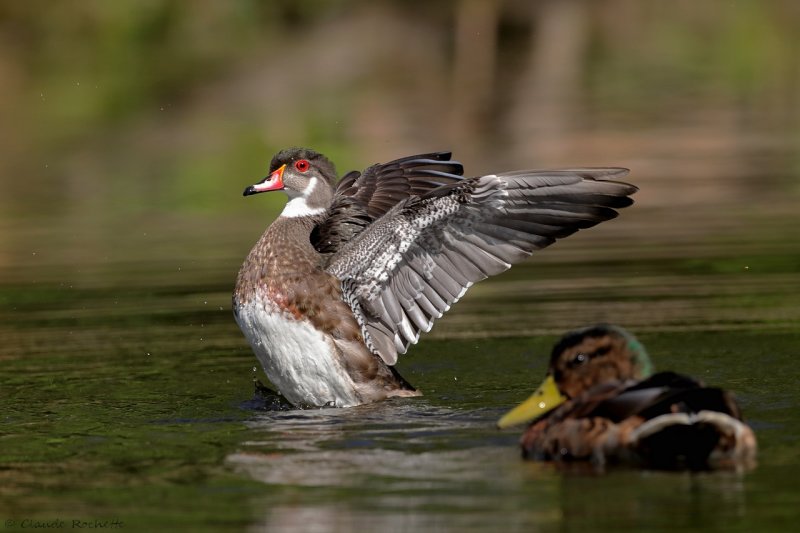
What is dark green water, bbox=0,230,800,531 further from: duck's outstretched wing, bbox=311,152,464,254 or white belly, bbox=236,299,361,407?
duck's outstretched wing, bbox=311,152,464,254

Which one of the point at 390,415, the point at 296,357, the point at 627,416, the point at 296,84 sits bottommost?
the point at 390,415

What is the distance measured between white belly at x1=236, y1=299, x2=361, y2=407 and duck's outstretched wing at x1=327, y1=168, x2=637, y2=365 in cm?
34

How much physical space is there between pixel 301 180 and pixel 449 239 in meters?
1.45

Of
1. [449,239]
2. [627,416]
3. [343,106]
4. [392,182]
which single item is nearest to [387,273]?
[449,239]

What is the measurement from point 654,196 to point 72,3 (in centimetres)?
→ 1588

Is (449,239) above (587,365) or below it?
above

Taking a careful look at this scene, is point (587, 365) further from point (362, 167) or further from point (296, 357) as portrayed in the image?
point (362, 167)

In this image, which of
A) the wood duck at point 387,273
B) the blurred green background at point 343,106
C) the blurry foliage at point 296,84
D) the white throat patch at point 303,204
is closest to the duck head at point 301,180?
the white throat patch at point 303,204

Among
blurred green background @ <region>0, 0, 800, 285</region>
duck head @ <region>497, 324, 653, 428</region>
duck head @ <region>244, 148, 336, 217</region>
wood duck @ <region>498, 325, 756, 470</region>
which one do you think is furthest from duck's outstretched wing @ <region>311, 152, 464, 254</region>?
wood duck @ <region>498, 325, 756, 470</region>

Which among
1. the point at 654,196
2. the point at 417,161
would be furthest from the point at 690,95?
the point at 417,161

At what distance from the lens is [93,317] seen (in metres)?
13.0

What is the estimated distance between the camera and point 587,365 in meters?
7.98

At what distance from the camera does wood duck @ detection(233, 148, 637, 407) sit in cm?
987

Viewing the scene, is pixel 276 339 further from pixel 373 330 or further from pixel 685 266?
pixel 685 266
